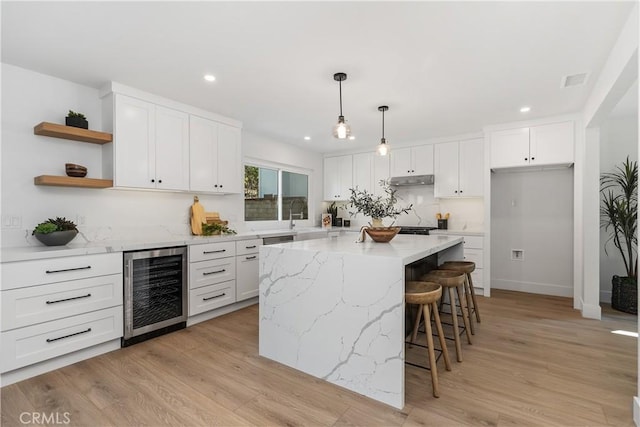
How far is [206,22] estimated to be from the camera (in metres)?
2.07

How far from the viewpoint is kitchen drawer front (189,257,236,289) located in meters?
3.36

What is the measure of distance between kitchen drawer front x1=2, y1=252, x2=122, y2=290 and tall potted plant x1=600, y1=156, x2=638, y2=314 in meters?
5.24

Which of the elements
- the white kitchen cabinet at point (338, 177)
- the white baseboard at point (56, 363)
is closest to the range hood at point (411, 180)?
the white kitchen cabinet at point (338, 177)

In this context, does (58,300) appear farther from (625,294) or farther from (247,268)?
(625,294)

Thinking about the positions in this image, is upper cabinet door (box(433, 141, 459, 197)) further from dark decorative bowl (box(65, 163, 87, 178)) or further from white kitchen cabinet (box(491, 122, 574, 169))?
dark decorative bowl (box(65, 163, 87, 178))

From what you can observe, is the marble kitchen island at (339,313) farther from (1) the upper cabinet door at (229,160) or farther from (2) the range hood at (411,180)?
(2) the range hood at (411,180)

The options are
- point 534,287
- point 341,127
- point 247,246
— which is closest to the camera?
point 341,127

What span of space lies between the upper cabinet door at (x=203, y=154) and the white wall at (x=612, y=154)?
16.5ft

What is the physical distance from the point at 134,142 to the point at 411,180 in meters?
3.91

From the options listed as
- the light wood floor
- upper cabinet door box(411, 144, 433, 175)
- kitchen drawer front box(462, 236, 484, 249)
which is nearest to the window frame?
upper cabinet door box(411, 144, 433, 175)

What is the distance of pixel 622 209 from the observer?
12.2 feet

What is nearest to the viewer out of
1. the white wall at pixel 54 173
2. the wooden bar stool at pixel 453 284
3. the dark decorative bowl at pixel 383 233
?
the wooden bar stool at pixel 453 284

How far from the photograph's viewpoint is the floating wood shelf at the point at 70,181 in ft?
8.73

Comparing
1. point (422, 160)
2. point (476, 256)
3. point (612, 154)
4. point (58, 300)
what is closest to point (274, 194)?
point (422, 160)
